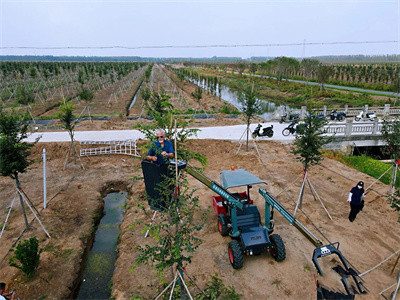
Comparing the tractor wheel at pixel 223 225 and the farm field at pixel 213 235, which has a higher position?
the tractor wheel at pixel 223 225

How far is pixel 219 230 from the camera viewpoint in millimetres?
8586

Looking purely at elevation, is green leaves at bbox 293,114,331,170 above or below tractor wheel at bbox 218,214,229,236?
above

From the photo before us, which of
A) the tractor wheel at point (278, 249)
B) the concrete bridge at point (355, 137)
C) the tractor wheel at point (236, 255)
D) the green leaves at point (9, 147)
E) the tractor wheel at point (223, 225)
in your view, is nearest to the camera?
the tractor wheel at point (236, 255)

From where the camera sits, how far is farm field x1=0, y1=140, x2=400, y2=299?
6.67 meters

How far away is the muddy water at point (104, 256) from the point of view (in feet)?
23.7

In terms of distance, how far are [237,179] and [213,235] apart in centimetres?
227

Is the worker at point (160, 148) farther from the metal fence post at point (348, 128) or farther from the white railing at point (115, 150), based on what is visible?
the metal fence post at point (348, 128)

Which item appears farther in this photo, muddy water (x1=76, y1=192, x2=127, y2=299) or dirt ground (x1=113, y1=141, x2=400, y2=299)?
muddy water (x1=76, y1=192, x2=127, y2=299)

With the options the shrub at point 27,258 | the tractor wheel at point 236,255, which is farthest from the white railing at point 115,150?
the tractor wheel at point 236,255

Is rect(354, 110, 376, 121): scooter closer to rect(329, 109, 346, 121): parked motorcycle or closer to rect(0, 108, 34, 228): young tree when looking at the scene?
rect(329, 109, 346, 121): parked motorcycle

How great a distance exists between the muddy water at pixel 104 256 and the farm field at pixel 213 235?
0.43 metres

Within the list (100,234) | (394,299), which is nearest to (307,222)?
(394,299)

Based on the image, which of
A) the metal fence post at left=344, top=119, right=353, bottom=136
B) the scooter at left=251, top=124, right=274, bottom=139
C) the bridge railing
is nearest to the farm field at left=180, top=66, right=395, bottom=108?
the bridge railing

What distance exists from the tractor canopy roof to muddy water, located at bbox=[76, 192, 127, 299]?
4.36 m
